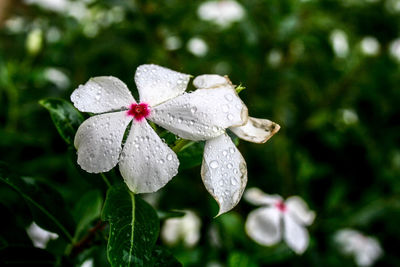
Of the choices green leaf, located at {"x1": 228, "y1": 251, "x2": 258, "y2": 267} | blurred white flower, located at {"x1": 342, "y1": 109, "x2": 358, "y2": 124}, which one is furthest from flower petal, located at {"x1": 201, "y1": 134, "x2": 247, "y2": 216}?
blurred white flower, located at {"x1": 342, "y1": 109, "x2": 358, "y2": 124}

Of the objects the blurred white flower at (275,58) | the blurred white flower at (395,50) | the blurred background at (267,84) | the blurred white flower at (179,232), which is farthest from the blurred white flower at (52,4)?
the blurred white flower at (395,50)

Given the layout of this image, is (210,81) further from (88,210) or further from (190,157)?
(88,210)

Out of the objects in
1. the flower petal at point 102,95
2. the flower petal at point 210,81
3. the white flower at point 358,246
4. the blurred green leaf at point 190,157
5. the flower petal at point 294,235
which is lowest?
the white flower at point 358,246

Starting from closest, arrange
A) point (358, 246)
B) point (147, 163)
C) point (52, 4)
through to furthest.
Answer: point (147, 163) → point (358, 246) → point (52, 4)

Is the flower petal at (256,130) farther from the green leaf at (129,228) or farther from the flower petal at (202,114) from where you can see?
the green leaf at (129,228)

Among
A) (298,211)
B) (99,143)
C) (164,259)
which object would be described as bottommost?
(298,211)

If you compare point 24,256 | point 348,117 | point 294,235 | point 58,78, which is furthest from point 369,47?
point 24,256

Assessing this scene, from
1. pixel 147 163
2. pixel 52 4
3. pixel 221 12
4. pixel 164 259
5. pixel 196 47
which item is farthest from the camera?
pixel 221 12
